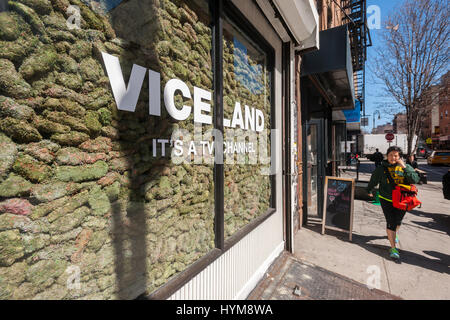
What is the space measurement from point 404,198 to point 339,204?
49.2 inches

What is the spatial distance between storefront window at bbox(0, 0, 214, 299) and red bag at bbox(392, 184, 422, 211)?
346 centimetres

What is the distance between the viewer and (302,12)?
3.27m

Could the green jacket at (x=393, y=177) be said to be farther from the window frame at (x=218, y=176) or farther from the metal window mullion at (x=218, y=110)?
the metal window mullion at (x=218, y=110)

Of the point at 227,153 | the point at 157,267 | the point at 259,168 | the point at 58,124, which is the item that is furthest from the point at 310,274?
the point at 58,124

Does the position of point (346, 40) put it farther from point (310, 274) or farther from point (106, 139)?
point (106, 139)

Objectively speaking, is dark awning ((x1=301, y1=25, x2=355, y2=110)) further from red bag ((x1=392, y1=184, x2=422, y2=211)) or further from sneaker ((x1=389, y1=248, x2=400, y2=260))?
sneaker ((x1=389, y1=248, x2=400, y2=260))

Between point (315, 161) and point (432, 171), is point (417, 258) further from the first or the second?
point (432, 171)

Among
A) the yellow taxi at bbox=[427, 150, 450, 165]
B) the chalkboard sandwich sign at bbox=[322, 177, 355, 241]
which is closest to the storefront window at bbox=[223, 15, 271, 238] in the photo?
the chalkboard sandwich sign at bbox=[322, 177, 355, 241]

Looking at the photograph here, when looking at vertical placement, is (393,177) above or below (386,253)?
above

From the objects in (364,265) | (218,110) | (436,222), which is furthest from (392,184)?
(218,110)

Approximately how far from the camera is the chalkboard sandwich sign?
4.46 m

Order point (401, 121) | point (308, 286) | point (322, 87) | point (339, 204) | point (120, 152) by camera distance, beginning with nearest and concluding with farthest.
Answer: point (120, 152)
point (308, 286)
point (339, 204)
point (322, 87)
point (401, 121)

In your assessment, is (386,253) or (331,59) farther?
(331,59)

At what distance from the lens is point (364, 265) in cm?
341
